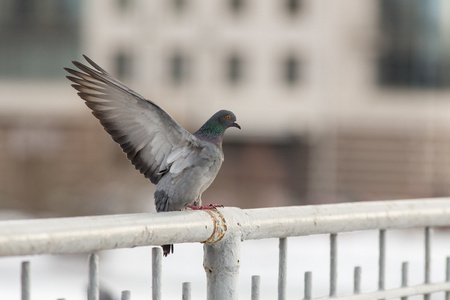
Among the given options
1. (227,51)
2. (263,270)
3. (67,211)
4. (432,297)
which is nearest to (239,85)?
(227,51)

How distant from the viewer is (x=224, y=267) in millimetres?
2113

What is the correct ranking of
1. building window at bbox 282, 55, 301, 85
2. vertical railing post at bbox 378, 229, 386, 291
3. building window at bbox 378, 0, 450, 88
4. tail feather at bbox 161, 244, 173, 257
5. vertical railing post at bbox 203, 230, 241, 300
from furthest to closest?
building window at bbox 282, 55, 301, 85, building window at bbox 378, 0, 450, 88, vertical railing post at bbox 378, 229, 386, 291, tail feather at bbox 161, 244, 173, 257, vertical railing post at bbox 203, 230, 241, 300

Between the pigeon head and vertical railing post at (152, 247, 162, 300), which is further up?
the pigeon head

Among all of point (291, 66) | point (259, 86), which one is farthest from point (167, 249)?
point (259, 86)

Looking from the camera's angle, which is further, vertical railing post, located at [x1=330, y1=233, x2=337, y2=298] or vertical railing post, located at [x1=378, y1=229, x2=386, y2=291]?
vertical railing post, located at [x1=378, y1=229, x2=386, y2=291]

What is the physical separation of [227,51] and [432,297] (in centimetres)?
2815

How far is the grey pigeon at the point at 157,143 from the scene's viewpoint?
8.17 ft

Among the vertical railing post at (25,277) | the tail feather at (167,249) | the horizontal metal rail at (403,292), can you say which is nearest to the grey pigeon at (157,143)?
the tail feather at (167,249)

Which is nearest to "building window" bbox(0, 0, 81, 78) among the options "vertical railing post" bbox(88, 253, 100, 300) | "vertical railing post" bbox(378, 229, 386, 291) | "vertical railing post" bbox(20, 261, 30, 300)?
"vertical railing post" bbox(378, 229, 386, 291)

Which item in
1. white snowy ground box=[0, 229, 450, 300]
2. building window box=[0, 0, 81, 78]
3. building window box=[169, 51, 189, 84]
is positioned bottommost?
white snowy ground box=[0, 229, 450, 300]

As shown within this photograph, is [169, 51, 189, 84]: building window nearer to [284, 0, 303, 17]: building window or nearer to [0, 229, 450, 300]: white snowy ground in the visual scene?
[284, 0, 303, 17]: building window

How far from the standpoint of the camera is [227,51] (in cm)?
3067

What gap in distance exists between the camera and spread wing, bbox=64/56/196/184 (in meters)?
2.45

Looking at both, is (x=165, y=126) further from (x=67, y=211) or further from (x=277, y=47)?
(x=277, y=47)
